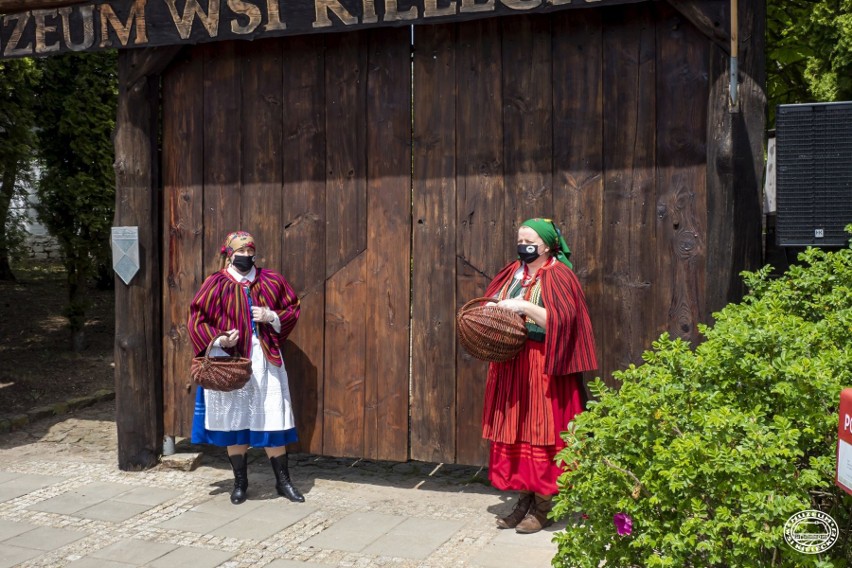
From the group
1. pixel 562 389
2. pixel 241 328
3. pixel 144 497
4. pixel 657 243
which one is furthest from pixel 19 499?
pixel 657 243

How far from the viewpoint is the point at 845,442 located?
8.34 ft

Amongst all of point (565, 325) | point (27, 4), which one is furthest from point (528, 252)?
point (27, 4)

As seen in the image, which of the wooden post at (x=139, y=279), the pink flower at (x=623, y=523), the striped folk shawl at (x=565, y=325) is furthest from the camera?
the wooden post at (x=139, y=279)

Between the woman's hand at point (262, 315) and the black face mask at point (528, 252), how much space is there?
5.47ft

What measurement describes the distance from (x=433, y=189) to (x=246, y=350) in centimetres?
156

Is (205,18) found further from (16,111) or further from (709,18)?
(16,111)

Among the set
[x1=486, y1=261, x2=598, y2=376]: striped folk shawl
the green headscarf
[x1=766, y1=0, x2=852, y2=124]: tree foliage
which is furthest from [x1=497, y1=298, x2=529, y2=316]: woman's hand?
[x1=766, y1=0, x2=852, y2=124]: tree foliage

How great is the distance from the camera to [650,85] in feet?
19.3

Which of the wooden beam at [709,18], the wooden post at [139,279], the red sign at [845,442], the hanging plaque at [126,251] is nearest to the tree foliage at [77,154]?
the wooden post at [139,279]

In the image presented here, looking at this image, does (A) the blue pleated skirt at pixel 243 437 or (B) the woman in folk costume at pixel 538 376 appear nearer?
(B) the woman in folk costume at pixel 538 376

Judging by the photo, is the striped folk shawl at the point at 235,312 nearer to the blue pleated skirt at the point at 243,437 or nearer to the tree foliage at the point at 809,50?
the blue pleated skirt at the point at 243,437

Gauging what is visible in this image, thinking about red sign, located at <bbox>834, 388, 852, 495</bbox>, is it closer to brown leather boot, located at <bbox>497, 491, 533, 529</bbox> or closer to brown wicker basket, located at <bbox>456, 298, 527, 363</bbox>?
brown wicker basket, located at <bbox>456, 298, 527, 363</bbox>

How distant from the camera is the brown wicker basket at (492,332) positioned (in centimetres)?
551

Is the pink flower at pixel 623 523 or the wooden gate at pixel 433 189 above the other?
the wooden gate at pixel 433 189
